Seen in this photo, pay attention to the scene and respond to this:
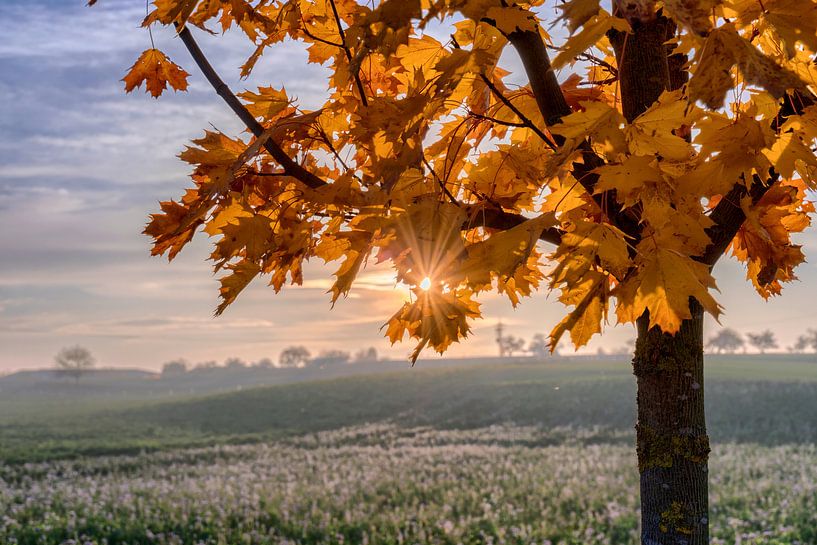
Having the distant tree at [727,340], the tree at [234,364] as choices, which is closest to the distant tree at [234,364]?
the tree at [234,364]

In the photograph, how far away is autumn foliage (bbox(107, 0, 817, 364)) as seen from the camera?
1.78 m

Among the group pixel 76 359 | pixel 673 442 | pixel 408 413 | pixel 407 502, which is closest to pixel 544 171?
pixel 673 442

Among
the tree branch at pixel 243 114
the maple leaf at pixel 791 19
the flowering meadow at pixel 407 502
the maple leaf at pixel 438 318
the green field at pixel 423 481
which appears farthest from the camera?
the green field at pixel 423 481

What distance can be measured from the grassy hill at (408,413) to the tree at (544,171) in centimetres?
1864

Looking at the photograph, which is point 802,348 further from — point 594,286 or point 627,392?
point 594,286

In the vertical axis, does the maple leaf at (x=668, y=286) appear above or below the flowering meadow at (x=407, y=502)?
above

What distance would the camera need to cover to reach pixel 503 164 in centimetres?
272

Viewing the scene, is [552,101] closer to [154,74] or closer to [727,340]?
[154,74]

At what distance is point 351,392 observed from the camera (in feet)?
125

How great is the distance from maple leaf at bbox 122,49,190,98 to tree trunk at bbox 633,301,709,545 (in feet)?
7.86

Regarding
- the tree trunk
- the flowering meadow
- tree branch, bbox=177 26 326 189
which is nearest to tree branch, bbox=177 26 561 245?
tree branch, bbox=177 26 326 189

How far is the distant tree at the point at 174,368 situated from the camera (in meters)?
124

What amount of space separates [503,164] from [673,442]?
1.33 meters

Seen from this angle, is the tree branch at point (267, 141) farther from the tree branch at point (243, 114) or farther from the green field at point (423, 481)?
the green field at point (423, 481)
